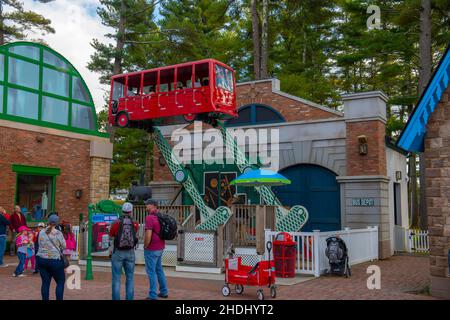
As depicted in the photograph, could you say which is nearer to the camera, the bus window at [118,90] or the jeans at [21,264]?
the jeans at [21,264]

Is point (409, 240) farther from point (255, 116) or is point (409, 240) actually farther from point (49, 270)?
point (49, 270)

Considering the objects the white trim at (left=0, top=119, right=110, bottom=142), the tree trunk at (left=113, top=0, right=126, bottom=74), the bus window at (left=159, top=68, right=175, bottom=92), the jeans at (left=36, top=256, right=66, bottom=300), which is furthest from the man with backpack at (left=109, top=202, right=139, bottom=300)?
the tree trunk at (left=113, top=0, right=126, bottom=74)

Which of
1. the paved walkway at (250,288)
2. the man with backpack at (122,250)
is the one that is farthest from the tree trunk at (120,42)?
the man with backpack at (122,250)

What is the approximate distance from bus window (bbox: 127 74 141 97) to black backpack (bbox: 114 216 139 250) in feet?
35.4

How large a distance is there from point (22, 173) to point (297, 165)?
10.8 metres

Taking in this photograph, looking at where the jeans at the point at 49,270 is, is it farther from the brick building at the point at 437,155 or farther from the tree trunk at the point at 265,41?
the tree trunk at the point at 265,41

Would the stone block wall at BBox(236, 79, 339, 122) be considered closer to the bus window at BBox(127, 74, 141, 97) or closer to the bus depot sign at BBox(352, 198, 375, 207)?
the bus depot sign at BBox(352, 198, 375, 207)

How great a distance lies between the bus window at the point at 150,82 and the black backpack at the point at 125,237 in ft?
34.3

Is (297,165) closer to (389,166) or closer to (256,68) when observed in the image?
(389,166)

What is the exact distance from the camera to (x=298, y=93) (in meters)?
29.6

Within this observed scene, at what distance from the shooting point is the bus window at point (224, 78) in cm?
1661

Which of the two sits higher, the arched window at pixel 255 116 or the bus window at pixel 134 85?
the bus window at pixel 134 85

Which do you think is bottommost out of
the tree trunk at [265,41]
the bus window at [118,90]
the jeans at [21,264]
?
the jeans at [21,264]

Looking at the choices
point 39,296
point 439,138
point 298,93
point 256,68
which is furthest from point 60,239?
point 298,93
